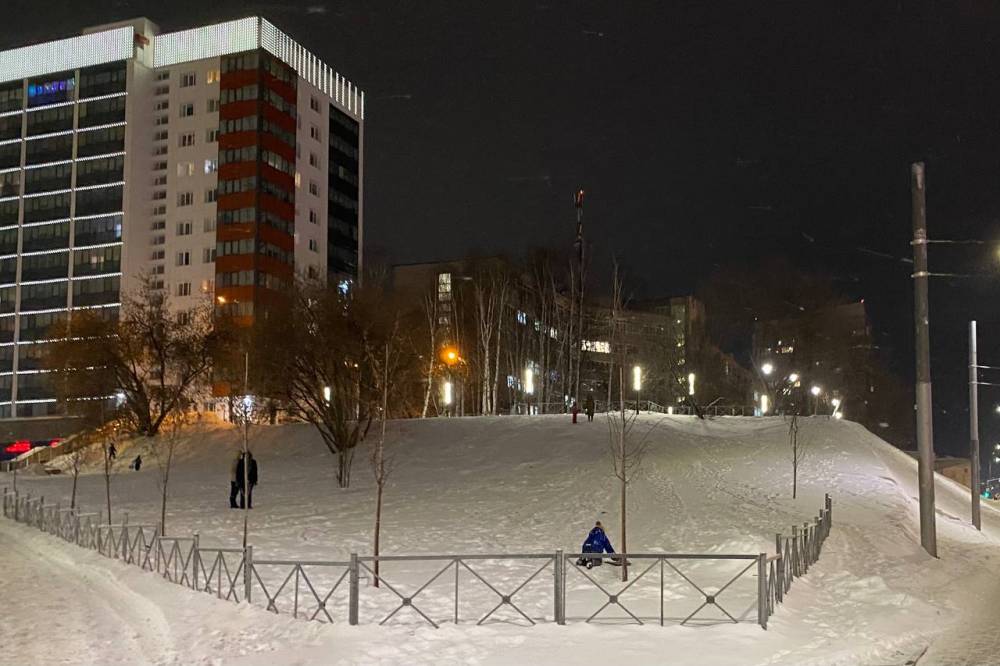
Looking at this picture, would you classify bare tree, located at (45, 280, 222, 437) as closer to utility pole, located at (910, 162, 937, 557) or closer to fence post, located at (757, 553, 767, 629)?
utility pole, located at (910, 162, 937, 557)

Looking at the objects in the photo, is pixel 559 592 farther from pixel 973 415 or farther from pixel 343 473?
pixel 343 473

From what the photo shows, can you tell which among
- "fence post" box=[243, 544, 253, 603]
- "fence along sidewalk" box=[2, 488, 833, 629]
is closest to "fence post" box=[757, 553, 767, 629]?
"fence along sidewalk" box=[2, 488, 833, 629]

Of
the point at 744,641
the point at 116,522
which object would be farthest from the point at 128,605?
the point at 116,522

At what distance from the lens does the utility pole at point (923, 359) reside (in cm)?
2148

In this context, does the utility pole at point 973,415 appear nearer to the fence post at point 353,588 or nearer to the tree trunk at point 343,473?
the tree trunk at point 343,473

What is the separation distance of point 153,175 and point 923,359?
98496mm

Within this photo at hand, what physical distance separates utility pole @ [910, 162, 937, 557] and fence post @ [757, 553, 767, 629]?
961 centimetres

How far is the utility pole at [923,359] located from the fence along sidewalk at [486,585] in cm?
231

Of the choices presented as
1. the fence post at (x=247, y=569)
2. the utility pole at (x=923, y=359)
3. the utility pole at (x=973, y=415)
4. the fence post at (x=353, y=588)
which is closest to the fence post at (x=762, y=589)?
the fence post at (x=353, y=588)

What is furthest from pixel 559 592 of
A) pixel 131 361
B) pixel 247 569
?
pixel 131 361

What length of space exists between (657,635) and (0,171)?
383 feet

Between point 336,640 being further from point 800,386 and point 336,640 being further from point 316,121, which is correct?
point 316,121

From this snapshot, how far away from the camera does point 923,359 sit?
2177 cm

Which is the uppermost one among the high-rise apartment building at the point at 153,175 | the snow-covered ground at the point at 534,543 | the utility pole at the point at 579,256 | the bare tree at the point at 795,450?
the high-rise apartment building at the point at 153,175
